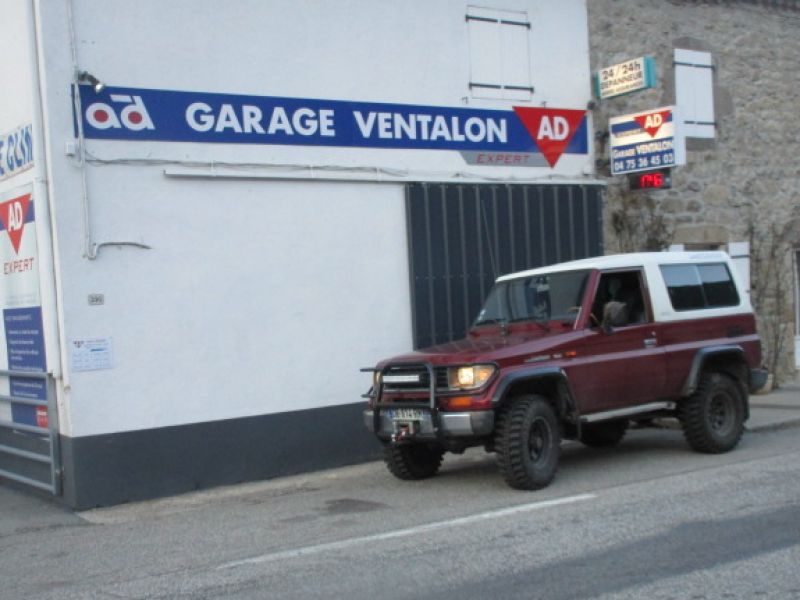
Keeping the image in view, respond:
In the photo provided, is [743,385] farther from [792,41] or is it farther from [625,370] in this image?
[792,41]

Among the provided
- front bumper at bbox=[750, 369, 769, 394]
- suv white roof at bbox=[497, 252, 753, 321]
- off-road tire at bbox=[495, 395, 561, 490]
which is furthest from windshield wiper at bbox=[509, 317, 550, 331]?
front bumper at bbox=[750, 369, 769, 394]

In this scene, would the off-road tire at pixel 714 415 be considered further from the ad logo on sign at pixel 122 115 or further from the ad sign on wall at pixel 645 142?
the ad logo on sign at pixel 122 115

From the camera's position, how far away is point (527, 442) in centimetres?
866

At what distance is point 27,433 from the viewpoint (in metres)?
10.5

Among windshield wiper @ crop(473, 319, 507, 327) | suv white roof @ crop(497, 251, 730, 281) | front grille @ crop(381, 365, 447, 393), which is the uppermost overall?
suv white roof @ crop(497, 251, 730, 281)

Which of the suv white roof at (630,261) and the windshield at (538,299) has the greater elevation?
the suv white roof at (630,261)

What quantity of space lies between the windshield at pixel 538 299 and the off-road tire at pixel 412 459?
151 centimetres

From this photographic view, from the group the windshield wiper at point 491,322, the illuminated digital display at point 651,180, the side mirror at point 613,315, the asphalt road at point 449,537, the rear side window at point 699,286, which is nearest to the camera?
the asphalt road at point 449,537

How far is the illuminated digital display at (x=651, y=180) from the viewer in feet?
43.9

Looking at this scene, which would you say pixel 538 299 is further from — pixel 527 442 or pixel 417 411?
pixel 417 411

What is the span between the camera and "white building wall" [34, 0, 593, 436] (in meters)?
9.67

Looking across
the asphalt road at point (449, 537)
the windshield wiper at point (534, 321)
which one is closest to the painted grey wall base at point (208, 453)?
the asphalt road at point (449, 537)

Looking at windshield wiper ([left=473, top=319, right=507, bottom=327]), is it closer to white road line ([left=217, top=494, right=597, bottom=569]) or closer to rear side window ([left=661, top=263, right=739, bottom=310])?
rear side window ([left=661, top=263, right=739, bottom=310])

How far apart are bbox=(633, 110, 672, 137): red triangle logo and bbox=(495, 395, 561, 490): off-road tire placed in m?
5.66
